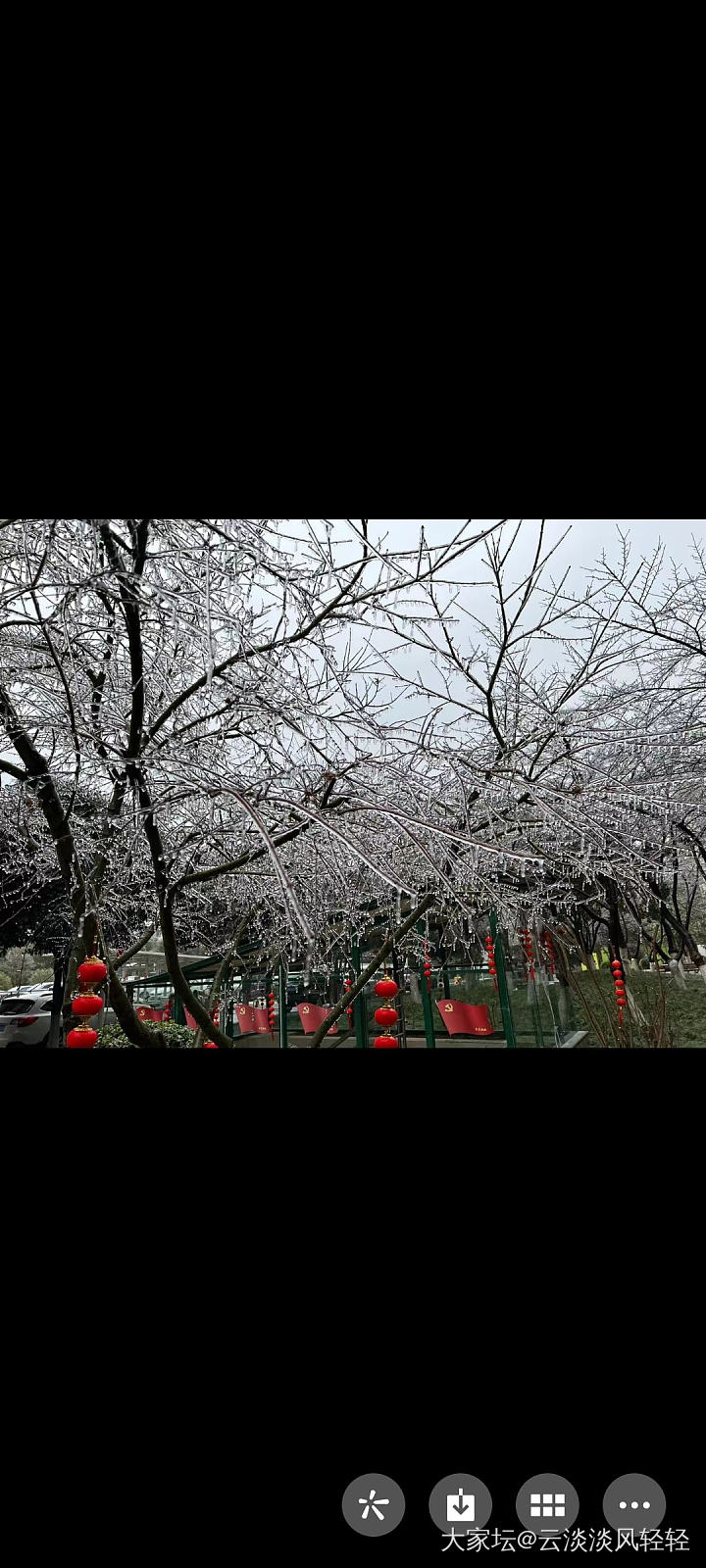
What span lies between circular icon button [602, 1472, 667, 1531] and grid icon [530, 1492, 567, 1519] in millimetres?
38

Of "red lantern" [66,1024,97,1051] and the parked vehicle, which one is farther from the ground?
"red lantern" [66,1024,97,1051]

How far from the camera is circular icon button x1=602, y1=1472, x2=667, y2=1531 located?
0.65 meters

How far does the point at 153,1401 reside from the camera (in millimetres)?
719

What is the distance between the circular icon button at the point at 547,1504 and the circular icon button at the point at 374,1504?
0.12 metres

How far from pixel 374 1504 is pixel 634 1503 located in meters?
0.25

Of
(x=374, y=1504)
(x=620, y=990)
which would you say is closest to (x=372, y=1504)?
(x=374, y=1504)

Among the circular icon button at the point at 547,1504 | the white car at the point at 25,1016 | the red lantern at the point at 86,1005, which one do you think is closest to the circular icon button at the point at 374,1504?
the circular icon button at the point at 547,1504

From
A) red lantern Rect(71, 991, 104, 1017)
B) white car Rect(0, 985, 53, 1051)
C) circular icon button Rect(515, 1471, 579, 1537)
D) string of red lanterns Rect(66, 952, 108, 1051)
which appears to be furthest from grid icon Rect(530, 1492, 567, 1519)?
white car Rect(0, 985, 53, 1051)

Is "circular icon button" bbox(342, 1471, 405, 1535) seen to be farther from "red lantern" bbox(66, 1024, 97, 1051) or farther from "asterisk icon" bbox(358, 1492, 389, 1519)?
"red lantern" bbox(66, 1024, 97, 1051)

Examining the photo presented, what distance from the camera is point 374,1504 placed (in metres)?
0.67

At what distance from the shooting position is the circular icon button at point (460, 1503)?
2.15 feet
